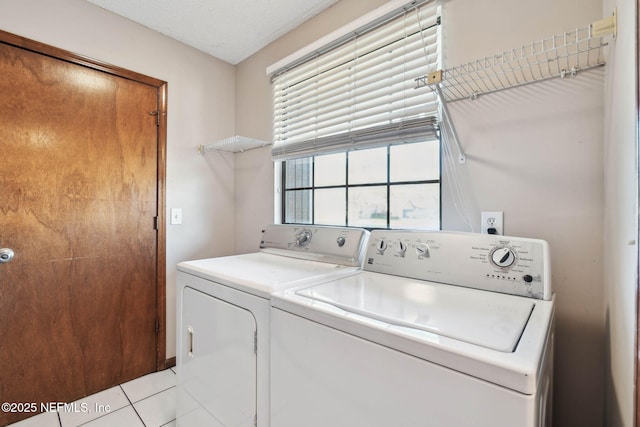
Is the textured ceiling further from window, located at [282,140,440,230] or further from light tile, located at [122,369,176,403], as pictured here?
light tile, located at [122,369,176,403]

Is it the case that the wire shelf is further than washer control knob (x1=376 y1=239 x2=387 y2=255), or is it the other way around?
washer control knob (x1=376 y1=239 x2=387 y2=255)

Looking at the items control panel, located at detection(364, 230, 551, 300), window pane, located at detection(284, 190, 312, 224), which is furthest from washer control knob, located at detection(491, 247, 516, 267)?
window pane, located at detection(284, 190, 312, 224)

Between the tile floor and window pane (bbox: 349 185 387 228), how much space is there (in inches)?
63.7

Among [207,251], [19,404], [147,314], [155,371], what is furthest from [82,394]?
[207,251]

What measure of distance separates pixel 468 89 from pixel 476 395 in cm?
123

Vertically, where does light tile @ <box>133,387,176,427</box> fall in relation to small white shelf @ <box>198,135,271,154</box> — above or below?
below

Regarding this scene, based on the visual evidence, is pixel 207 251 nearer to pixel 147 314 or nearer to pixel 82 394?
pixel 147 314

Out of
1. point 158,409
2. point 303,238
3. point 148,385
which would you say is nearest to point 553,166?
point 303,238

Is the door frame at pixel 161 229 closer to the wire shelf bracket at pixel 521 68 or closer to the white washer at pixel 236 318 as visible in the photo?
the white washer at pixel 236 318

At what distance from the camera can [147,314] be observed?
6.95 ft

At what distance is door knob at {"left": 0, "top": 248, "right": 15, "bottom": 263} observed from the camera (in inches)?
62.1

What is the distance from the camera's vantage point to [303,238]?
169cm

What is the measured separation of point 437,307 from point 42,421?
229cm

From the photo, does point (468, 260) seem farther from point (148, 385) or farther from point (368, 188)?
point (148, 385)
